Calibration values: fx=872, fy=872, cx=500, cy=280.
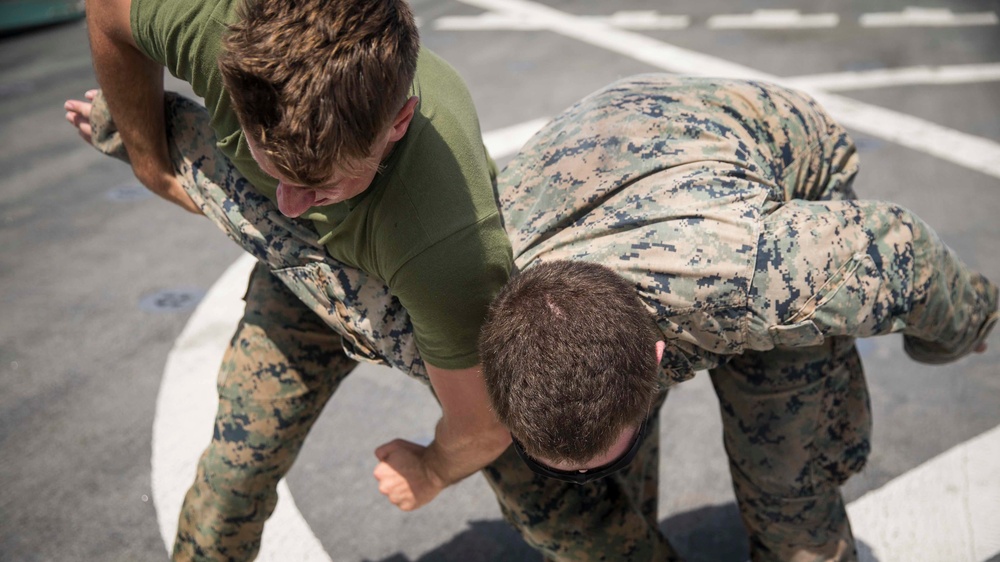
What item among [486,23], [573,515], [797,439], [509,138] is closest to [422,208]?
[573,515]

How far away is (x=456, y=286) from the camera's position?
1740 mm

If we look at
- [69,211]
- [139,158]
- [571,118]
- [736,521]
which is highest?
[571,118]

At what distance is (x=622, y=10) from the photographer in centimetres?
888

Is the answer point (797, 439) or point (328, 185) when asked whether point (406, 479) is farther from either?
point (797, 439)

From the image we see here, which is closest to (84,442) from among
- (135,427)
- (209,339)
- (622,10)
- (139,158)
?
(135,427)

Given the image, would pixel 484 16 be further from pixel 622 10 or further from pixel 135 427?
pixel 135 427

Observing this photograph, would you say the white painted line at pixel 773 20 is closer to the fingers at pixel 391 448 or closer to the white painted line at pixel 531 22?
the white painted line at pixel 531 22

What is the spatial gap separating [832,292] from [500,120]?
→ 4488 mm

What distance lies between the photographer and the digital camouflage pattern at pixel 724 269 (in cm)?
179

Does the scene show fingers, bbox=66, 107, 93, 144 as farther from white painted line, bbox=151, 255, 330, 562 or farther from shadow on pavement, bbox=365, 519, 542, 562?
shadow on pavement, bbox=365, 519, 542, 562

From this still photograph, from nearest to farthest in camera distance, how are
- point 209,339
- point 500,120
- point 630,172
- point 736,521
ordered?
point 630,172
point 736,521
point 209,339
point 500,120

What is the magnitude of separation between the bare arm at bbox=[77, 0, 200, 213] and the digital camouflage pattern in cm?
7

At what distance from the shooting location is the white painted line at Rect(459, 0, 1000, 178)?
552 cm

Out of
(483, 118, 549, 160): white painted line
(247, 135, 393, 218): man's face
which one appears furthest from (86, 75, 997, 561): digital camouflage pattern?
(483, 118, 549, 160): white painted line
